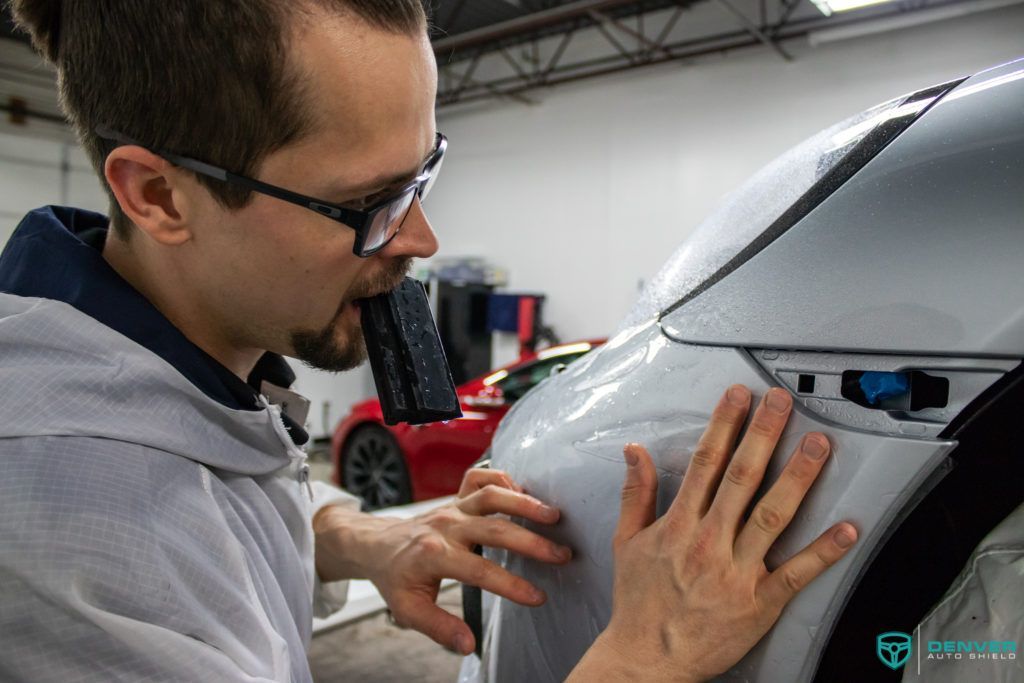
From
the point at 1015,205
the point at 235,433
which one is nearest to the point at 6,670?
the point at 235,433

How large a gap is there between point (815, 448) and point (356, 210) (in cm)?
64

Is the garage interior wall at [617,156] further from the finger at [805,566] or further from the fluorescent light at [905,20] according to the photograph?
the finger at [805,566]

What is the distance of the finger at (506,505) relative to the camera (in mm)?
1051

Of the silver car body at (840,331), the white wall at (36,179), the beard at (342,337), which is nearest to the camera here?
the silver car body at (840,331)

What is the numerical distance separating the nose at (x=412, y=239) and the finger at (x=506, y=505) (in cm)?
39

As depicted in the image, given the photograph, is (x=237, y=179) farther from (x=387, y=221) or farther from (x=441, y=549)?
(x=441, y=549)

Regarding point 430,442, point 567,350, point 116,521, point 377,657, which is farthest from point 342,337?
point 430,442

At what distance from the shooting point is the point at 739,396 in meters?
0.82

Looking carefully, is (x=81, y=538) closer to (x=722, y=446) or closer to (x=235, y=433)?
(x=235, y=433)

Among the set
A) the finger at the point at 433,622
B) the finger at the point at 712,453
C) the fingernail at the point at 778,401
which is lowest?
the finger at the point at 433,622

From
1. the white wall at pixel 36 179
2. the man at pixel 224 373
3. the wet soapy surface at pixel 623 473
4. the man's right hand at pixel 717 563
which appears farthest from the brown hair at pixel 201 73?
the white wall at pixel 36 179

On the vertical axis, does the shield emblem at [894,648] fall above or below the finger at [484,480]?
below

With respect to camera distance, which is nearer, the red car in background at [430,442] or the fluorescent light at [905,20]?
the red car in background at [430,442]

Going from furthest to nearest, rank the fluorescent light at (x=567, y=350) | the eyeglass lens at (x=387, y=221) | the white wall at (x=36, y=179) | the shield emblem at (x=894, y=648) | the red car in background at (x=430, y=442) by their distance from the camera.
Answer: the white wall at (x=36, y=179) < the red car in background at (x=430, y=442) < the fluorescent light at (x=567, y=350) < the eyeglass lens at (x=387, y=221) < the shield emblem at (x=894, y=648)
